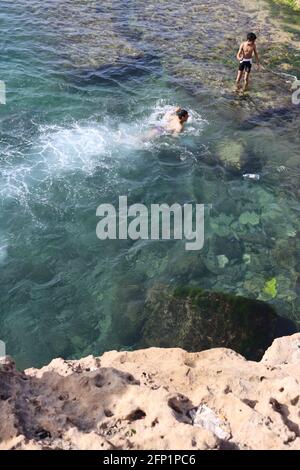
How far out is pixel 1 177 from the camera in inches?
444

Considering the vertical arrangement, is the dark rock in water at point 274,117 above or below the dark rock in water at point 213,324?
above

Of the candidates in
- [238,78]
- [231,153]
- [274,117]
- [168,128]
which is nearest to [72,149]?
[168,128]

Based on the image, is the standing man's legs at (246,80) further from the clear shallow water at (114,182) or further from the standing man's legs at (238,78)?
the clear shallow water at (114,182)

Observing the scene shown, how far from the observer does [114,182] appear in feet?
38.9

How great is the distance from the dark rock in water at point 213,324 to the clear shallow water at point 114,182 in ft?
1.75

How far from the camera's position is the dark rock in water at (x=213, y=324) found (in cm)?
823

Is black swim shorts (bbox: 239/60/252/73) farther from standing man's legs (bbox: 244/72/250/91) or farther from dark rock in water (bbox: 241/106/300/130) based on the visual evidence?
dark rock in water (bbox: 241/106/300/130)

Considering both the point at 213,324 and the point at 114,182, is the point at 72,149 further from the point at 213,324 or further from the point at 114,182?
the point at 213,324

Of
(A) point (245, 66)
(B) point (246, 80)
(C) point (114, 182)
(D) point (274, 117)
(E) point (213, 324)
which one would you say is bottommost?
(E) point (213, 324)

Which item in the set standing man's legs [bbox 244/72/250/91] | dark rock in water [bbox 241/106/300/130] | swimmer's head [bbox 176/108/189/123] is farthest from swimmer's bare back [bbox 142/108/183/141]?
standing man's legs [bbox 244/72/250/91]

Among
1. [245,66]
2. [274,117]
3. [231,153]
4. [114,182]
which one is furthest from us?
[245,66]

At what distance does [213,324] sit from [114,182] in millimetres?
5182

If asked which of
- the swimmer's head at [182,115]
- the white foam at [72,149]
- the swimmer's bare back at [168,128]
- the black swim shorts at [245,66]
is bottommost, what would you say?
the white foam at [72,149]

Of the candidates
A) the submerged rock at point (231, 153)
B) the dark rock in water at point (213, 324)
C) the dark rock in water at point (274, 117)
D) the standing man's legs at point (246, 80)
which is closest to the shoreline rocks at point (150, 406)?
the dark rock in water at point (213, 324)
